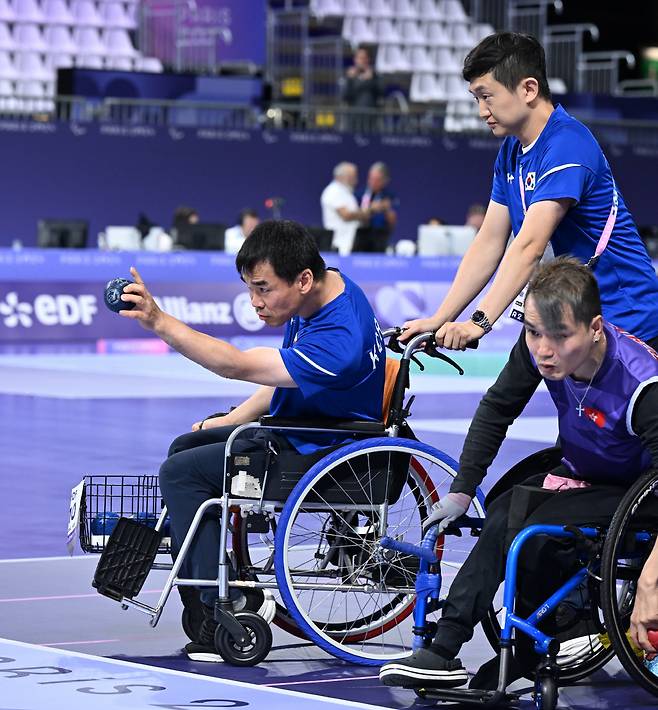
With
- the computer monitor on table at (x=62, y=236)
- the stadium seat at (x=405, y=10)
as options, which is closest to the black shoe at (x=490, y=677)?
Result: the computer monitor on table at (x=62, y=236)

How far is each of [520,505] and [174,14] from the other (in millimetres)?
19873

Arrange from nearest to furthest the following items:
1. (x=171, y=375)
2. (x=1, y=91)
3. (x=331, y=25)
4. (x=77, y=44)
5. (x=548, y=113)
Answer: (x=548, y=113), (x=171, y=375), (x=1, y=91), (x=77, y=44), (x=331, y=25)

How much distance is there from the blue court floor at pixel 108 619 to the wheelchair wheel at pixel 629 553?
0.29 metres

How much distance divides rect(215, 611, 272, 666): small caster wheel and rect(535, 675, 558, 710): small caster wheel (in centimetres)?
91

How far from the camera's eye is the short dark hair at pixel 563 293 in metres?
4.06

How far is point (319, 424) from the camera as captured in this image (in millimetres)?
4809

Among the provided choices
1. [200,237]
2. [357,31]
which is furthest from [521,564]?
[357,31]

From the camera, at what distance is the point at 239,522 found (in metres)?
4.93

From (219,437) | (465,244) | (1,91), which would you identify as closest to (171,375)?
(465,244)

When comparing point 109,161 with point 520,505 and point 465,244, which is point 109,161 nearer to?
point 465,244

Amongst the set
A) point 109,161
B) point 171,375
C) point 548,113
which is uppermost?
point 548,113

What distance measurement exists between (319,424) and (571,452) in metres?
0.81

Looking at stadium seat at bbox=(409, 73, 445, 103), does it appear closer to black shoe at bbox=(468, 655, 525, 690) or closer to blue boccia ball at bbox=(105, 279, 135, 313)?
blue boccia ball at bbox=(105, 279, 135, 313)

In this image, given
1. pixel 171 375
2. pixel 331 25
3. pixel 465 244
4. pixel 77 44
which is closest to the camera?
pixel 171 375
